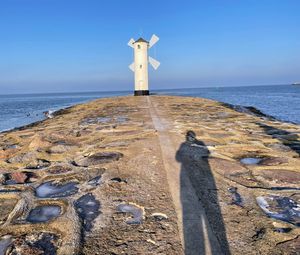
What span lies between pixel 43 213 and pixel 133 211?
99 cm

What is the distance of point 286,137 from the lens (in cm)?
779

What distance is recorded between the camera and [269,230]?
3.14m

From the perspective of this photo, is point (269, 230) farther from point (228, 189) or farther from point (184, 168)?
point (184, 168)

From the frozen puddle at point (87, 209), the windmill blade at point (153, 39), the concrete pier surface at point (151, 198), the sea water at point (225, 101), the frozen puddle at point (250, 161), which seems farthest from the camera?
Result: the windmill blade at point (153, 39)

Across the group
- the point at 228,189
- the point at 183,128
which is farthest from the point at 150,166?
the point at 183,128

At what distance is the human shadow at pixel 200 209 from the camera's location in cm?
286

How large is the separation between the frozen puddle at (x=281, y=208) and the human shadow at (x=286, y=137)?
2473 millimetres

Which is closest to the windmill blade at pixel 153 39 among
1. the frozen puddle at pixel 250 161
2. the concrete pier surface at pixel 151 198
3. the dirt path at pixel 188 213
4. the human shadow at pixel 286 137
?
the human shadow at pixel 286 137

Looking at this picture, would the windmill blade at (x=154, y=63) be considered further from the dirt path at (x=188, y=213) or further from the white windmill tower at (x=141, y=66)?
the dirt path at (x=188, y=213)


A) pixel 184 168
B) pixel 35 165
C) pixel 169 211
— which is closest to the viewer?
pixel 169 211

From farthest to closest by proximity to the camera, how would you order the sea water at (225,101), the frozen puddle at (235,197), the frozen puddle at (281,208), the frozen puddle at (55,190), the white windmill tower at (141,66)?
the white windmill tower at (141,66), the sea water at (225,101), the frozen puddle at (55,190), the frozen puddle at (235,197), the frozen puddle at (281,208)

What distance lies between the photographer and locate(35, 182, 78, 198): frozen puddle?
4180 mm

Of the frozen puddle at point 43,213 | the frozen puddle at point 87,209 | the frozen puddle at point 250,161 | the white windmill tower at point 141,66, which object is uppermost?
the white windmill tower at point 141,66

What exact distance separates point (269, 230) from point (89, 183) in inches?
96.1
